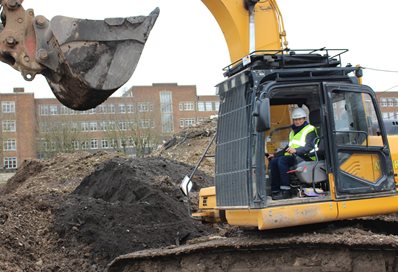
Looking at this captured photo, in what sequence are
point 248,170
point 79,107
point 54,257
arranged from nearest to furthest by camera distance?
point 248,170 → point 79,107 → point 54,257

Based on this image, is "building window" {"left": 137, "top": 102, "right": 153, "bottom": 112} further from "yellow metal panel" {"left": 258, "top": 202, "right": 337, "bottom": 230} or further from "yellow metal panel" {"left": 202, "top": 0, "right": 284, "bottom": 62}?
"yellow metal panel" {"left": 258, "top": 202, "right": 337, "bottom": 230}

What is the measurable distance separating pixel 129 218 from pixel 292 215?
4.61 metres

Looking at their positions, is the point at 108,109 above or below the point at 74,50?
above

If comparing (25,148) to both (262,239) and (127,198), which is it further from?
(262,239)

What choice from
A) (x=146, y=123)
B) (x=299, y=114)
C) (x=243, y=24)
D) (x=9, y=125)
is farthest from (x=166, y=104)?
(x=299, y=114)

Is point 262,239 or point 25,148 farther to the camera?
point 25,148

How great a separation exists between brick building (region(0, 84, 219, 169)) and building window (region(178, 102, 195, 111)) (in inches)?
71.0

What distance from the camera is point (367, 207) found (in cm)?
598

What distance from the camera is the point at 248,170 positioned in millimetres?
5914

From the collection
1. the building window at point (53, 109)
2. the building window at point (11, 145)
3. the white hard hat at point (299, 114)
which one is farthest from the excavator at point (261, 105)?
the building window at point (11, 145)

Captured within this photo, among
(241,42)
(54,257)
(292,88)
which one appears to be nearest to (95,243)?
(54,257)

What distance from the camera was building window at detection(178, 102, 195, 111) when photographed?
78481 mm

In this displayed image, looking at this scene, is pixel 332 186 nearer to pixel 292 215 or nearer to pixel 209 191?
pixel 292 215

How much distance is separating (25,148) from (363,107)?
68.0m
